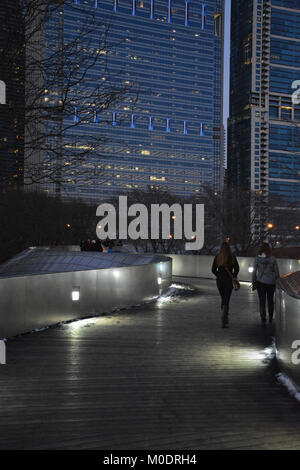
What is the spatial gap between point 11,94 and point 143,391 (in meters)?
5.69

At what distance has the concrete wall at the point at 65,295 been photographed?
9.59m

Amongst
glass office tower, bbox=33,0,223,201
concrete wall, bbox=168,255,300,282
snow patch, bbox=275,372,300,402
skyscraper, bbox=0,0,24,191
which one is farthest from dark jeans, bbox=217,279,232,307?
glass office tower, bbox=33,0,223,201

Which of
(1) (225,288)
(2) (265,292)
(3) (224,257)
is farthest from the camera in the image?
(2) (265,292)

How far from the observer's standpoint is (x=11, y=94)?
350 inches

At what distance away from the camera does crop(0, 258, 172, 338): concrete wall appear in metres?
9.59

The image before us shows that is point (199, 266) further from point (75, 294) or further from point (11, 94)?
A: point (11, 94)

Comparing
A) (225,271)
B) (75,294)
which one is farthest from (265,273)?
(75,294)

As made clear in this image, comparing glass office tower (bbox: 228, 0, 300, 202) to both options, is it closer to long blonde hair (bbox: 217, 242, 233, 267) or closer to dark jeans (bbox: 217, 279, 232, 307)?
long blonde hair (bbox: 217, 242, 233, 267)

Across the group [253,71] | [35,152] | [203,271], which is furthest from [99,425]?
[253,71]

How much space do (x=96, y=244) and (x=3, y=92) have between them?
26084mm

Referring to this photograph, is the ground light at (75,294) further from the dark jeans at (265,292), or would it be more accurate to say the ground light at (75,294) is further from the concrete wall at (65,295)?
the dark jeans at (265,292)

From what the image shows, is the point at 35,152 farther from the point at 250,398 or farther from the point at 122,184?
the point at 122,184

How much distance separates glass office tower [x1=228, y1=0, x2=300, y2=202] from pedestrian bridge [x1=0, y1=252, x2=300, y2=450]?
63590mm

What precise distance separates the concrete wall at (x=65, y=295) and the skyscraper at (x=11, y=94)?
2.14 metres
